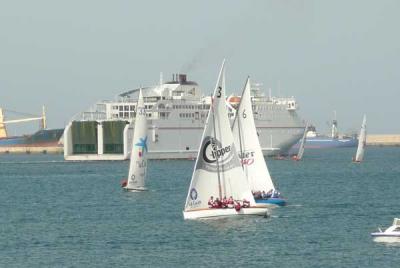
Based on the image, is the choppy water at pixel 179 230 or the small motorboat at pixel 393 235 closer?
the choppy water at pixel 179 230

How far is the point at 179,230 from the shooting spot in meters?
50.9

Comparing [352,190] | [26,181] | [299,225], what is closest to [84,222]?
[299,225]

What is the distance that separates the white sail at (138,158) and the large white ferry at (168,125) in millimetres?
67997

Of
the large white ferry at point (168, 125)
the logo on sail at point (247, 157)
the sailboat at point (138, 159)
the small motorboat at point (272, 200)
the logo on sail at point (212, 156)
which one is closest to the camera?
the logo on sail at point (212, 156)

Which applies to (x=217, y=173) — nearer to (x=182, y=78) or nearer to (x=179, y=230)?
(x=179, y=230)

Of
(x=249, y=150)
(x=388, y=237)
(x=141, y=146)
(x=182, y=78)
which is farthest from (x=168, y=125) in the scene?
(x=388, y=237)

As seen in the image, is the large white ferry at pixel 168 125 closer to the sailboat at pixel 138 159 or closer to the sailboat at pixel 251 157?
the sailboat at pixel 138 159

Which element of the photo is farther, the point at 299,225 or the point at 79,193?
the point at 79,193

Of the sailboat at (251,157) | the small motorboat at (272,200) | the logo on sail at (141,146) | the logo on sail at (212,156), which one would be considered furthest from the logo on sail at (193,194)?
the logo on sail at (141,146)

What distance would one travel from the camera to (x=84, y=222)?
186 ft

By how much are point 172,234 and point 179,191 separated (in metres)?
30.7

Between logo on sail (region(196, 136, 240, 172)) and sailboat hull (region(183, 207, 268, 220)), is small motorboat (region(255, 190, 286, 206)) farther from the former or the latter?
logo on sail (region(196, 136, 240, 172))

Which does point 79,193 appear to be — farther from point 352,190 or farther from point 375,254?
point 375,254

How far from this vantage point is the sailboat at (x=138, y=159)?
77.2 meters
